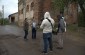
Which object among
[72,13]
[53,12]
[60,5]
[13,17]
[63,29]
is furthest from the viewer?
[13,17]

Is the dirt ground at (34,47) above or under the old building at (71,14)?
under

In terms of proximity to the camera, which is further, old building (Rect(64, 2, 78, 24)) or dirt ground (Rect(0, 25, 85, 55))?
old building (Rect(64, 2, 78, 24))

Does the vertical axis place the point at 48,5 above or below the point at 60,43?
above

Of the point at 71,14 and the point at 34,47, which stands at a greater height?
the point at 71,14

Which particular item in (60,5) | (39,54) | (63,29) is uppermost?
(60,5)

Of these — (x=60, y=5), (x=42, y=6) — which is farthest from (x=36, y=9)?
(x=60, y=5)

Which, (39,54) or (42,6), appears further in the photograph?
(42,6)

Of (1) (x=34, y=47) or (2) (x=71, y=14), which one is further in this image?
(2) (x=71, y=14)

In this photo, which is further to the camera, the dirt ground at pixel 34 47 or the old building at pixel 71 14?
the old building at pixel 71 14

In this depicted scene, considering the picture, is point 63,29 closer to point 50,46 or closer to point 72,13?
point 50,46

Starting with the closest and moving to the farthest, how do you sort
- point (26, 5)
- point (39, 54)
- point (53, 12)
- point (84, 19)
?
1. point (39, 54)
2. point (84, 19)
3. point (53, 12)
4. point (26, 5)

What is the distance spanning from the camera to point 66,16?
122ft

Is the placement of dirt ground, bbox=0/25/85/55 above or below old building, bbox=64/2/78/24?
below

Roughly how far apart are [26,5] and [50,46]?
1370 inches
